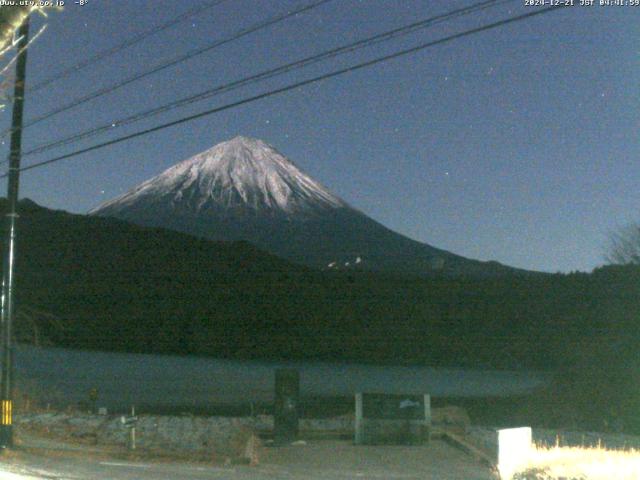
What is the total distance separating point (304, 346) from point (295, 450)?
44725mm

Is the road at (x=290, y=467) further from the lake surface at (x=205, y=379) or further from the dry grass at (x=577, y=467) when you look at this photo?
the lake surface at (x=205, y=379)

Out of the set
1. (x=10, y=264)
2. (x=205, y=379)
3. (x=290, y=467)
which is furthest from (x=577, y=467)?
(x=205, y=379)

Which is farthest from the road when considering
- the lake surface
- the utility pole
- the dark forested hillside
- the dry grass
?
the dark forested hillside

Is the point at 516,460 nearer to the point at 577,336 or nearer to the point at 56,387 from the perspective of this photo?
the point at 56,387

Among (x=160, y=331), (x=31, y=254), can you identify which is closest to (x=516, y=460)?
(x=160, y=331)

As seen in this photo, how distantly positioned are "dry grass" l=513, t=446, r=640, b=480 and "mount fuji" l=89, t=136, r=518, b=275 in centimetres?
10185

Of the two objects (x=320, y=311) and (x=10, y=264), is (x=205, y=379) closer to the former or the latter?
(x=320, y=311)

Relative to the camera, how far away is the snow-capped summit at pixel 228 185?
135250 mm

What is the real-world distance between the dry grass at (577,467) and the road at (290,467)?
4.11 ft

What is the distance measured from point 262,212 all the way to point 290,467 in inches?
5316

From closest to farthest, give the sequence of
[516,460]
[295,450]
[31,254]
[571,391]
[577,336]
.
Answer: [516,460]
[295,450]
[571,391]
[577,336]
[31,254]

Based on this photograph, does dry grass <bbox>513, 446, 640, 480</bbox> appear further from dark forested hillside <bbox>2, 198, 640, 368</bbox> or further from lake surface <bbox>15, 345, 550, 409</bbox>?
dark forested hillside <bbox>2, 198, 640, 368</bbox>

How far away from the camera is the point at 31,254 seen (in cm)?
7819

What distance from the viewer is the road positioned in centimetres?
1316
